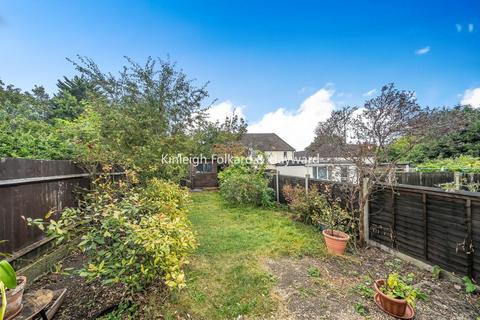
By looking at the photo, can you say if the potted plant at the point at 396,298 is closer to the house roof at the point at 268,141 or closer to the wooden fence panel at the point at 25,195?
the wooden fence panel at the point at 25,195

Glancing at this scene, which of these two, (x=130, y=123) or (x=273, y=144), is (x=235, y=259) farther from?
(x=273, y=144)

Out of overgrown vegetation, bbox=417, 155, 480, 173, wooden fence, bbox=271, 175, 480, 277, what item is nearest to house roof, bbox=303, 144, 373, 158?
wooden fence, bbox=271, 175, 480, 277

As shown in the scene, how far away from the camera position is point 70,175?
4.06 meters

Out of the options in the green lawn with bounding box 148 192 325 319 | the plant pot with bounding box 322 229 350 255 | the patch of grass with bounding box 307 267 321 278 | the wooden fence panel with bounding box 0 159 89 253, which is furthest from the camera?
the plant pot with bounding box 322 229 350 255

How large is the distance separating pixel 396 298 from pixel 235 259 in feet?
7.55

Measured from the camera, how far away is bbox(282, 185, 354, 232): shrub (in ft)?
14.2

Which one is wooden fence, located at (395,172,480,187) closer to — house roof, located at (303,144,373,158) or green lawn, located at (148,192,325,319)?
house roof, located at (303,144,373,158)

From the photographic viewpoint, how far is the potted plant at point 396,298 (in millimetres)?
2184

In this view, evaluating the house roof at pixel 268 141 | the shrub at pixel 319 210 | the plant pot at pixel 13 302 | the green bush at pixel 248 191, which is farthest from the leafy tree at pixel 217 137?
the house roof at pixel 268 141

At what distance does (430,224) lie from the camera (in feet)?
10.5

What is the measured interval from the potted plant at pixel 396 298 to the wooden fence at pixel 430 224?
123 cm

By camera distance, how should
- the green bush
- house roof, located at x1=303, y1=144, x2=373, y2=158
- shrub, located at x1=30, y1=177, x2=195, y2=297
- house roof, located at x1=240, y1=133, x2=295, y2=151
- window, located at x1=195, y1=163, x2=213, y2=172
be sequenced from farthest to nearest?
house roof, located at x1=240, y1=133, x2=295, y2=151, window, located at x1=195, y1=163, x2=213, y2=172, the green bush, house roof, located at x1=303, y1=144, x2=373, y2=158, shrub, located at x1=30, y1=177, x2=195, y2=297

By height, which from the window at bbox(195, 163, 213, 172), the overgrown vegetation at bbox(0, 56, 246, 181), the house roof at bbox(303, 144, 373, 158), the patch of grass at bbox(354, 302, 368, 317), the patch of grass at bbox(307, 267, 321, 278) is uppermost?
the overgrown vegetation at bbox(0, 56, 246, 181)

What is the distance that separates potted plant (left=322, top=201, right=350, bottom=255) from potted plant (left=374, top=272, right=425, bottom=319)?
1.33 metres
